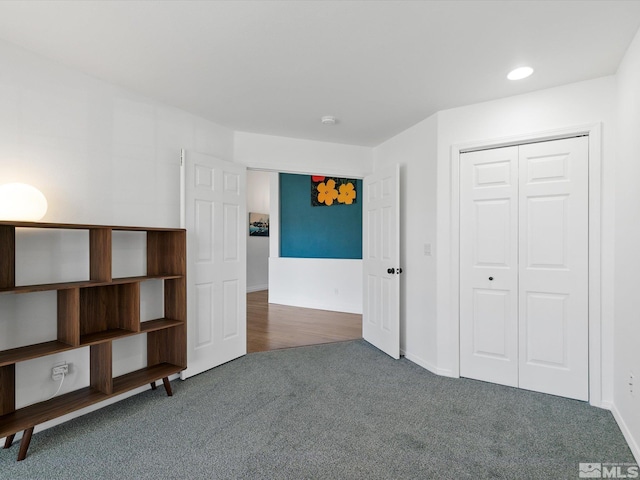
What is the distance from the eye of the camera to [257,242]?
845 centimetres

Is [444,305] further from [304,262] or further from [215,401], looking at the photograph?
[304,262]

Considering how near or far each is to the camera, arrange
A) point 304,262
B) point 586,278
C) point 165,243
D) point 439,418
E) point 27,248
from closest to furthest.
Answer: point 27,248
point 439,418
point 586,278
point 165,243
point 304,262

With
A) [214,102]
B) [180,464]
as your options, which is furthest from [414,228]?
[180,464]

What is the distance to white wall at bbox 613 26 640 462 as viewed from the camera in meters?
2.04

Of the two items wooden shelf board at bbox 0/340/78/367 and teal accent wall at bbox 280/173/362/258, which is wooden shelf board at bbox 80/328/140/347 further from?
→ teal accent wall at bbox 280/173/362/258

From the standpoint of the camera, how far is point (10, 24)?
6.37 ft

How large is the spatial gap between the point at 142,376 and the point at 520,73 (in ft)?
11.5

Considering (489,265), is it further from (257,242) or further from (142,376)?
(257,242)

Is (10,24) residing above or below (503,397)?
above

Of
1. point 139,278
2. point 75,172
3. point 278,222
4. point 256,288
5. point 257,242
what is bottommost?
point 256,288

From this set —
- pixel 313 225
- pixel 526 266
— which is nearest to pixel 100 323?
pixel 526 266

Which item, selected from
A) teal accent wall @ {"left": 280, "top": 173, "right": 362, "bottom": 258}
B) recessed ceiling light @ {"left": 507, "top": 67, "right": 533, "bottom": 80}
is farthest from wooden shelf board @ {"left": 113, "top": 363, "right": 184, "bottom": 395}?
teal accent wall @ {"left": 280, "top": 173, "right": 362, "bottom": 258}

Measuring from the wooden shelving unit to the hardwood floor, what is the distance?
1230mm

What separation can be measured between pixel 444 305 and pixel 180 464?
2353 mm
